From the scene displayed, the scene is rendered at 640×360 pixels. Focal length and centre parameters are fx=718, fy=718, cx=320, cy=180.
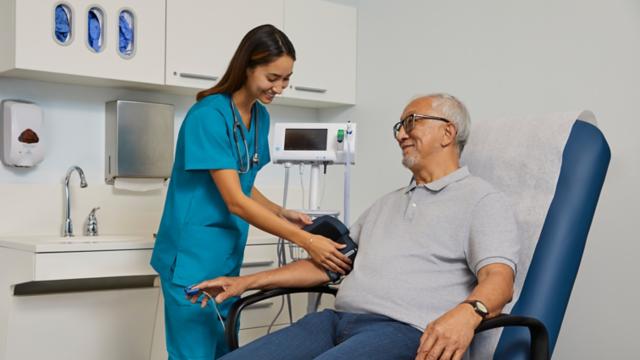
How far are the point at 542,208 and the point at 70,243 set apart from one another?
5.11 feet

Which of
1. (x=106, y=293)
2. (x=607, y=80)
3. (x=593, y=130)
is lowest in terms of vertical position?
(x=106, y=293)

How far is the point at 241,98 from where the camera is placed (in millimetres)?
1997

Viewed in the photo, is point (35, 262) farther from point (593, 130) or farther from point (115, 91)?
point (593, 130)

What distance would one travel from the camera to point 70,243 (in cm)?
242

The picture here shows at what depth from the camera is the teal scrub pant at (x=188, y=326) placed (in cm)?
193

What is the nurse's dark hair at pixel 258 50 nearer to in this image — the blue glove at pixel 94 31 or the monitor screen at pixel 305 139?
the monitor screen at pixel 305 139

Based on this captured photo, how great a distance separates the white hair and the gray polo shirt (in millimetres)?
103

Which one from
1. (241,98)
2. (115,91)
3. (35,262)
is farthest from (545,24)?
(35,262)

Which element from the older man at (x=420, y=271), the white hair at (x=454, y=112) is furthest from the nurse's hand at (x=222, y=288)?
the white hair at (x=454, y=112)

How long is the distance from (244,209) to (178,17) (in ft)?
4.24

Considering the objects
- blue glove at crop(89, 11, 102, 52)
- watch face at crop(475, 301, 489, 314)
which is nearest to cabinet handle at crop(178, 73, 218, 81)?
blue glove at crop(89, 11, 102, 52)

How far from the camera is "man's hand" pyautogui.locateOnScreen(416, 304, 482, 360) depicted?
4.47 ft

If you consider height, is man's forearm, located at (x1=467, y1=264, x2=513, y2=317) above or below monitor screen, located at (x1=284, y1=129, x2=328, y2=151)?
below

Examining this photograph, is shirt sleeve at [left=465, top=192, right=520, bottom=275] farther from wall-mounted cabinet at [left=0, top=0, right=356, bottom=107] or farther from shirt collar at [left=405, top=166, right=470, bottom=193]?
wall-mounted cabinet at [left=0, top=0, right=356, bottom=107]
